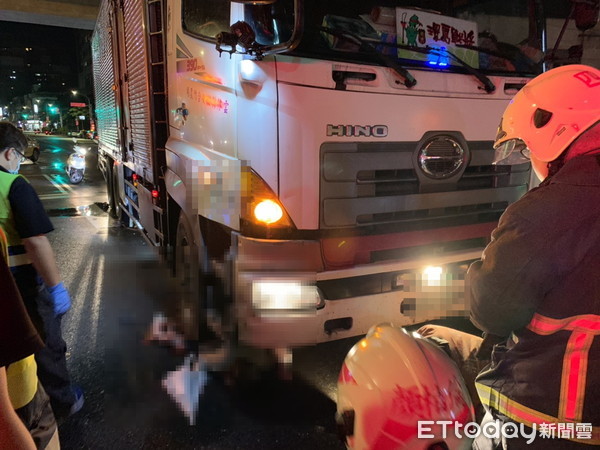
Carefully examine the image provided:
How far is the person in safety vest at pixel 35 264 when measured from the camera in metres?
2.24

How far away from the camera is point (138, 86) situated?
4.57 m

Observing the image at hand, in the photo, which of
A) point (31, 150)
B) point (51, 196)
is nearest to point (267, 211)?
point (31, 150)

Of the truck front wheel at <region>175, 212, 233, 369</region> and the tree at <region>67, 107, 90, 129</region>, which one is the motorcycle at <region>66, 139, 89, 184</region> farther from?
the tree at <region>67, 107, 90, 129</region>

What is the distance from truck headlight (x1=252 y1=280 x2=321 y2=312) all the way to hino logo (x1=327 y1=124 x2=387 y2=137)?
0.89 m

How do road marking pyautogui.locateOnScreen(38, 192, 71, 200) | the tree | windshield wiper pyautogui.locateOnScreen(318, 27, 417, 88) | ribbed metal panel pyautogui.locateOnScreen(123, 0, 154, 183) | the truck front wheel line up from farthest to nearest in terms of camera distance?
the tree
road marking pyautogui.locateOnScreen(38, 192, 71, 200)
ribbed metal panel pyautogui.locateOnScreen(123, 0, 154, 183)
the truck front wheel
windshield wiper pyautogui.locateOnScreen(318, 27, 417, 88)

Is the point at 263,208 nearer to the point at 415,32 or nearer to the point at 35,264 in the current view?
the point at 35,264

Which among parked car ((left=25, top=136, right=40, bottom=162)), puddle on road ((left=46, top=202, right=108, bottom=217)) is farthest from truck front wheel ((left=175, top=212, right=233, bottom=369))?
puddle on road ((left=46, top=202, right=108, bottom=217))

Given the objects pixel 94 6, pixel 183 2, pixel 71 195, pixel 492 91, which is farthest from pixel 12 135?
pixel 94 6

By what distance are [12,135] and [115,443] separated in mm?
1816

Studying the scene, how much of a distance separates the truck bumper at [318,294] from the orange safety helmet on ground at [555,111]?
105 cm

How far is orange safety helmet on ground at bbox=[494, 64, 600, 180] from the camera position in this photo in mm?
1343

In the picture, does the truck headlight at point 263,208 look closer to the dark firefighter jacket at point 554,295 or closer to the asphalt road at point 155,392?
the asphalt road at point 155,392

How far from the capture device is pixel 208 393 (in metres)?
2.84

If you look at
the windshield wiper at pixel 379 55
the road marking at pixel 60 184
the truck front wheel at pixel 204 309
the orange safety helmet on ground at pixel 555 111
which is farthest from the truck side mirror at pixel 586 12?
the road marking at pixel 60 184
